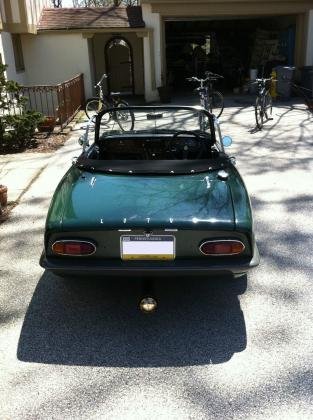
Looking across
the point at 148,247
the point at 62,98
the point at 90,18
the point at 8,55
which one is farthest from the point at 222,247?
the point at 90,18

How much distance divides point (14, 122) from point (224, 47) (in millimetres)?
15276

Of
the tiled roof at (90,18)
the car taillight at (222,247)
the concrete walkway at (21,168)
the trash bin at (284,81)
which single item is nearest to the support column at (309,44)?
the trash bin at (284,81)

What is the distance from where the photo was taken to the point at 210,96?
12312mm

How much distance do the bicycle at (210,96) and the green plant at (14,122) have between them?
4113 millimetres

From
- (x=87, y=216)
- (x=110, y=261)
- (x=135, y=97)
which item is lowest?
(x=135, y=97)

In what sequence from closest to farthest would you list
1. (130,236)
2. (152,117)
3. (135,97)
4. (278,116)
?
1. (130,236)
2. (152,117)
3. (278,116)
4. (135,97)

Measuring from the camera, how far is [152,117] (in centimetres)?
477

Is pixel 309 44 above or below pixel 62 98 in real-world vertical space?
above

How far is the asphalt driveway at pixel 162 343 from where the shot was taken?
2400 mm

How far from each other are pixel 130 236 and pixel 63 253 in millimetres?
466

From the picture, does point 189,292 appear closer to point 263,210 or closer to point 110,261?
point 110,261

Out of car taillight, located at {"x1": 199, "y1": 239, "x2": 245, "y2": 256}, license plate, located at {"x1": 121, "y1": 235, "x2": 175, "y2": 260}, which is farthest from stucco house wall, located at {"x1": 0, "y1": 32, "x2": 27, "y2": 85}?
car taillight, located at {"x1": 199, "y1": 239, "x2": 245, "y2": 256}

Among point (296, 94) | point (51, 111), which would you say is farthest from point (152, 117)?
point (296, 94)

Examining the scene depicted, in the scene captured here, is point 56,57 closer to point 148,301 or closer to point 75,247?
point 75,247
